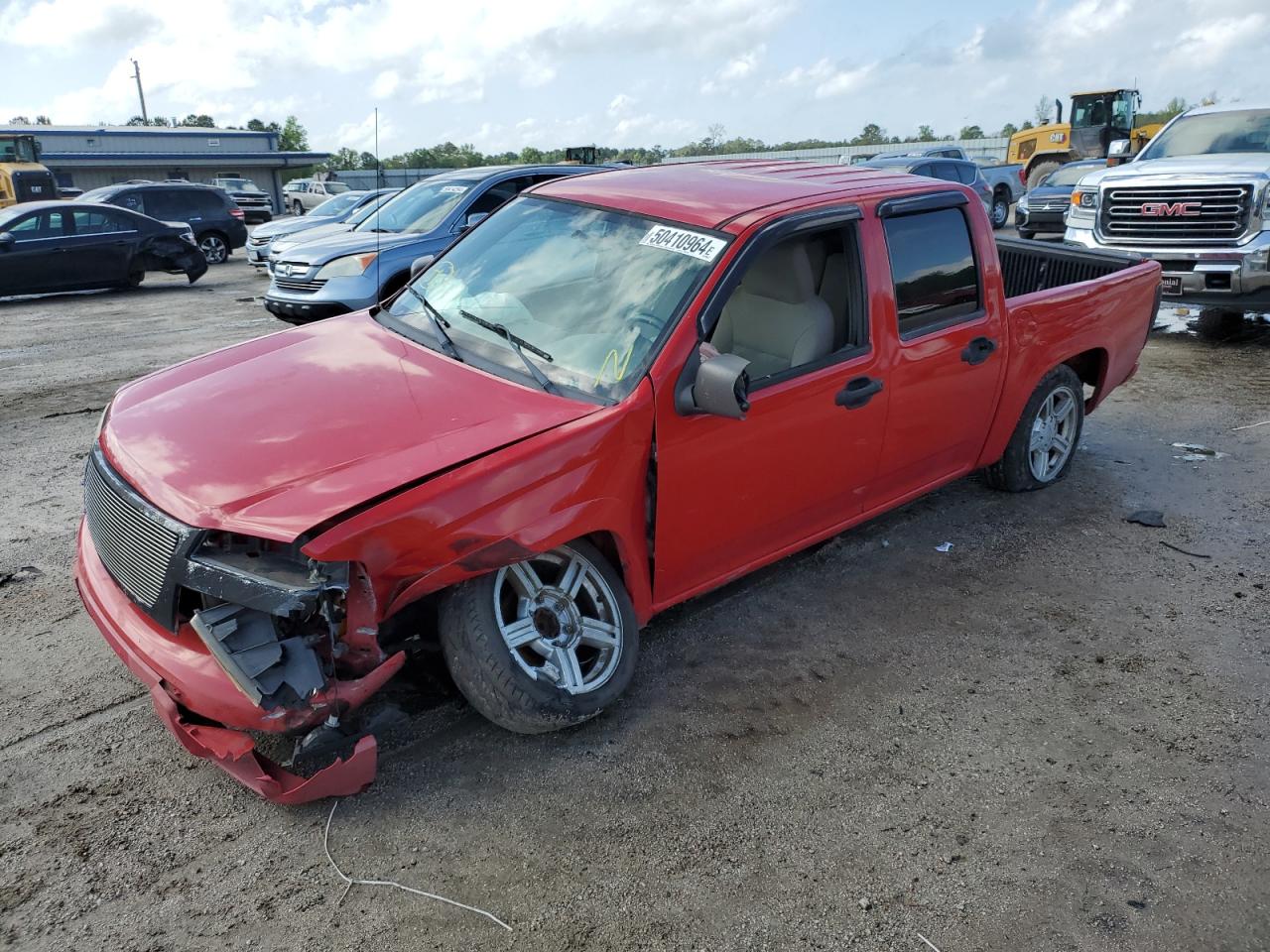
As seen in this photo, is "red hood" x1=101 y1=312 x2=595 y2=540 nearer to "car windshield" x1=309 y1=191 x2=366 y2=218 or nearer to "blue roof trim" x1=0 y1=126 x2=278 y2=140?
"car windshield" x1=309 y1=191 x2=366 y2=218

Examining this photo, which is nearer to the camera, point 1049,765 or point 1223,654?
point 1049,765

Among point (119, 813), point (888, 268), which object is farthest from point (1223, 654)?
point (119, 813)

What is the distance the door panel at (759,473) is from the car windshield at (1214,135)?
28.3 feet

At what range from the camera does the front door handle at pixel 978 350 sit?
14.6ft

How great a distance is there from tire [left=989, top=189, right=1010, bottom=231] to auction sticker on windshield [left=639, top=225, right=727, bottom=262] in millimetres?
21571

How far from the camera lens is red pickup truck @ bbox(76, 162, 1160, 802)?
110 inches

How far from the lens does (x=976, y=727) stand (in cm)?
348

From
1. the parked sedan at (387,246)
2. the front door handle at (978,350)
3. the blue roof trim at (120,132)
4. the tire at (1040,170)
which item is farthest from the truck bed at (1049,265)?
the blue roof trim at (120,132)

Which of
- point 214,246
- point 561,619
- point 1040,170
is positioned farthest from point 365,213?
point 1040,170

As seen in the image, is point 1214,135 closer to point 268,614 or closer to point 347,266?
point 347,266

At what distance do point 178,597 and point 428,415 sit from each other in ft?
3.06

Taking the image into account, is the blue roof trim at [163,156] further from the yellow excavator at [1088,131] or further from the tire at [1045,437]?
the tire at [1045,437]

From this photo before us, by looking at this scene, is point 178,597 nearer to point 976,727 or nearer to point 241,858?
point 241,858

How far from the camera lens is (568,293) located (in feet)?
12.2
